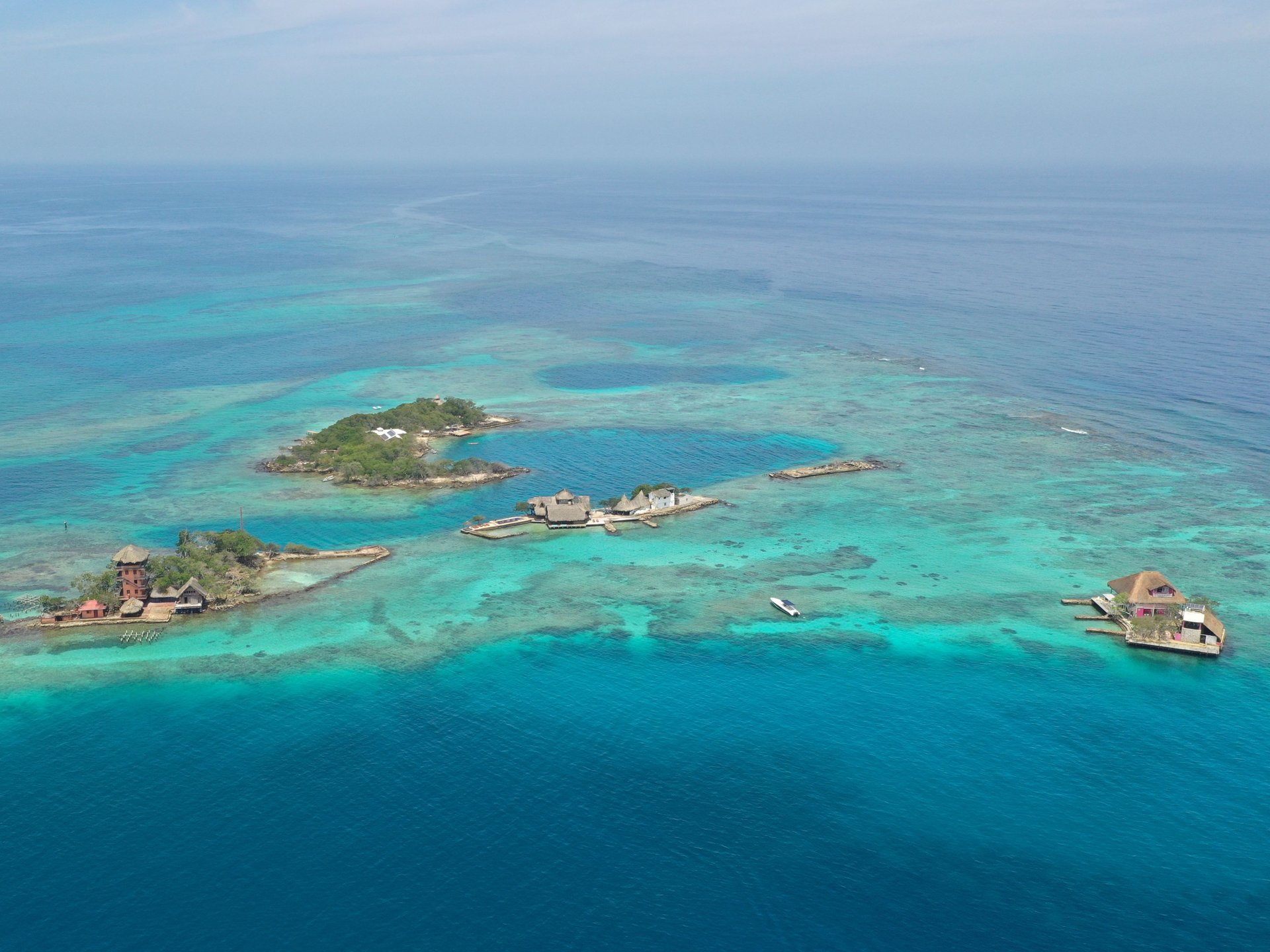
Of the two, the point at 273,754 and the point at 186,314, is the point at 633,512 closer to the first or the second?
the point at 273,754

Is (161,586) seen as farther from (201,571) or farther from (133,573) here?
(201,571)

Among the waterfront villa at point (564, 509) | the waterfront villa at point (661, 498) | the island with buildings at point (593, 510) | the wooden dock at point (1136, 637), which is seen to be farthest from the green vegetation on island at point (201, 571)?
the wooden dock at point (1136, 637)

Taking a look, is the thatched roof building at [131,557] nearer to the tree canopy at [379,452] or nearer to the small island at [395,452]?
Answer: the small island at [395,452]

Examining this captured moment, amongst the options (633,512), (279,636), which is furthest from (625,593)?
(279,636)

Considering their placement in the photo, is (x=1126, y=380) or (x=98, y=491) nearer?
(x=98, y=491)

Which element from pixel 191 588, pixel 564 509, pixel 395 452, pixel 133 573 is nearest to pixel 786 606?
pixel 564 509
